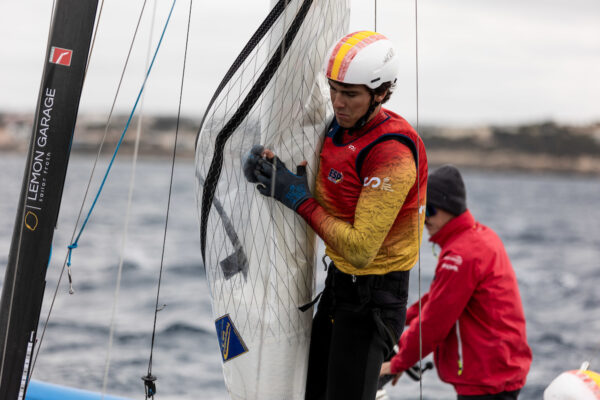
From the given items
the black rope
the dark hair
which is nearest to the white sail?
the black rope

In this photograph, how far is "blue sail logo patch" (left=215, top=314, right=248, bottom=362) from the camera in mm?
2553

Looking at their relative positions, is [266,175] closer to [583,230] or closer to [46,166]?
[46,166]

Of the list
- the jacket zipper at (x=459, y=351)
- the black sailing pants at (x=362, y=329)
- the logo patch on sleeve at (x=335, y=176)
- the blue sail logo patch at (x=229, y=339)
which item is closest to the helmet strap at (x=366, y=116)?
the logo patch on sleeve at (x=335, y=176)

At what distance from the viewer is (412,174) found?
2.31 metres

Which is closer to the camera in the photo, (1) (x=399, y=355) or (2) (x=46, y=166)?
(2) (x=46, y=166)

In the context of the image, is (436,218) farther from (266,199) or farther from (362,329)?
(266,199)

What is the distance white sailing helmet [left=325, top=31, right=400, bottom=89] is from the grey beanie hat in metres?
1.00

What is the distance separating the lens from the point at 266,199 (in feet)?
8.16

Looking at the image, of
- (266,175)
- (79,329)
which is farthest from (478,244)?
(79,329)

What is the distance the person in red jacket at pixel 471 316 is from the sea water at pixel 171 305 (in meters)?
1.15

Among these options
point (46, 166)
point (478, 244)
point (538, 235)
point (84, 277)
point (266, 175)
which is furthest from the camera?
point (538, 235)

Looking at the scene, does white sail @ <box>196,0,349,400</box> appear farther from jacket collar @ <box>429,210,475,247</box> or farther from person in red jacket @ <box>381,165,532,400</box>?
jacket collar @ <box>429,210,475,247</box>

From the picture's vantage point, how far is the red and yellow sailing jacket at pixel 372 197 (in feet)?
7.44

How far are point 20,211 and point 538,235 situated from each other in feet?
120
